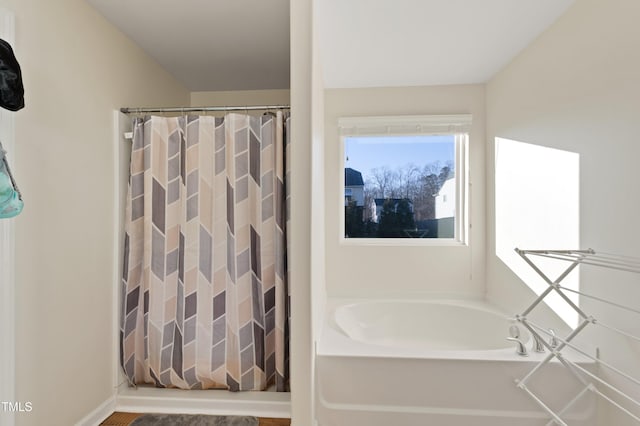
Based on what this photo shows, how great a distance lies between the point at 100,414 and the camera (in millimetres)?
1754

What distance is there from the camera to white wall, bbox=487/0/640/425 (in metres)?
1.32

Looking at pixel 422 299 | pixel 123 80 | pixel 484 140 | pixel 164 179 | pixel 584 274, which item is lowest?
pixel 422 299

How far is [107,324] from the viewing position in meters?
1.86

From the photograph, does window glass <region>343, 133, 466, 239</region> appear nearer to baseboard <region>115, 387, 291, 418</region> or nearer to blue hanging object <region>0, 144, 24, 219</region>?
baseboard <region>115, 387, 291, 418</region>

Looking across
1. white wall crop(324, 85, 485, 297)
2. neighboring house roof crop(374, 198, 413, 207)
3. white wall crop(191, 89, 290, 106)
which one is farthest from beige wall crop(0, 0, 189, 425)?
neighboring house roof crop(374, 198, 413, 207)

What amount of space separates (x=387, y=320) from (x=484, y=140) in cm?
161

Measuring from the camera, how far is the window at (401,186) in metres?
2.62

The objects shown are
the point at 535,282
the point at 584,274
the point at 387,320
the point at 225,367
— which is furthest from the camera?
the point at 387,320

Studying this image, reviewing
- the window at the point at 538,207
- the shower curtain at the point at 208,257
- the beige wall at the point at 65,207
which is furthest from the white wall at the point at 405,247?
the beige wall at the point at 65,207

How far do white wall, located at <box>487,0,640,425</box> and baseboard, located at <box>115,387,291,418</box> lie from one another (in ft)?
5.30

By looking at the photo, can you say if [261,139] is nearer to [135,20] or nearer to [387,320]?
[135,20]

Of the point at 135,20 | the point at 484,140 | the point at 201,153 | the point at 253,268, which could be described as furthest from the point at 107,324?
the point at 484,140

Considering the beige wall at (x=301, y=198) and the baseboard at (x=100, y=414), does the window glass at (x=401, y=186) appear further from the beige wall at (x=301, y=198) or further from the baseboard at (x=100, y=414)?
the baseboard at (x=100, y=414)

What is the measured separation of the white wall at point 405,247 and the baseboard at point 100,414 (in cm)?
158
